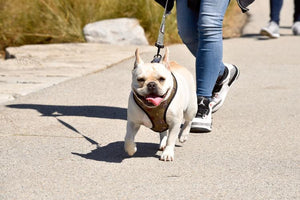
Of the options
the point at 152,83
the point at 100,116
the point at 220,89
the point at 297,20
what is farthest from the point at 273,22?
the point at 152,83

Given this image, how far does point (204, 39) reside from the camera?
5.07 meters

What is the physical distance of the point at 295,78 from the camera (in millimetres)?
7746

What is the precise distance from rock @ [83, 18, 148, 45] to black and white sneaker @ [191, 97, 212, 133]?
5446 millimetres

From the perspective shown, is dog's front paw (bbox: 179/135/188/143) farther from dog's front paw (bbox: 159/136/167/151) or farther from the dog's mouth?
the dog's mouth

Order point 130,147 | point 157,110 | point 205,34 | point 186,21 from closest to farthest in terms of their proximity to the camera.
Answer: point 157,110, point 130,147, point 205,34, point 186,21

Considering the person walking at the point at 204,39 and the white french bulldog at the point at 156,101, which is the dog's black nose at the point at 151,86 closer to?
the white french bulldog at the point at 156,101

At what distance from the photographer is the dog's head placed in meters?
4.05

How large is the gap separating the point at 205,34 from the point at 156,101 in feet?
3.76

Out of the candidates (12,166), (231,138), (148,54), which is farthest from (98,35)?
(12,166)

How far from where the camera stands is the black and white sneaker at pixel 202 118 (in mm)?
5090

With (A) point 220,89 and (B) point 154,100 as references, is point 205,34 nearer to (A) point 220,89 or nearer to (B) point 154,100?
(A) point 220,89

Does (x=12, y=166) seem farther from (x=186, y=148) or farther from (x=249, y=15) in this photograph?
(x=249, y=15)

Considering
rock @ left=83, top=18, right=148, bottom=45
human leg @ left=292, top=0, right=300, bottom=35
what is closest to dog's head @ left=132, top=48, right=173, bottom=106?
rock @ left=83, top=18, right=148, bottom=45

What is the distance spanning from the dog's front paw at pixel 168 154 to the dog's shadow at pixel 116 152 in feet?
0.53
